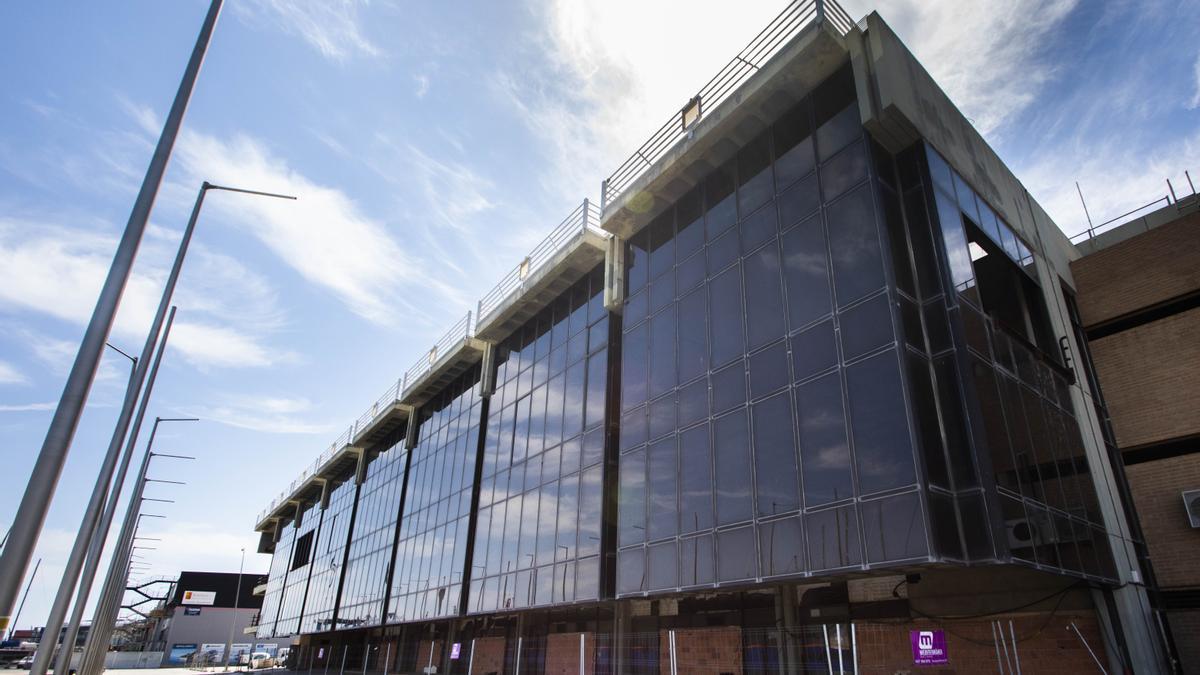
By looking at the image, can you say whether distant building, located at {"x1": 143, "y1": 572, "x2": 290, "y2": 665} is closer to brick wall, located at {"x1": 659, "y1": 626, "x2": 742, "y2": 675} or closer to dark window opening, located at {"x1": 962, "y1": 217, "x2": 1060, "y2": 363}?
brick wall, located at {"x1": 659, "y1": 626, "x2": 742, "y2": 675}

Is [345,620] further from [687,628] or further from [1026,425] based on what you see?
[1026,425]

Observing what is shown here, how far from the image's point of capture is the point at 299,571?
2466 inches

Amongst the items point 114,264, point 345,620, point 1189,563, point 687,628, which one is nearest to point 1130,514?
point 1189,563

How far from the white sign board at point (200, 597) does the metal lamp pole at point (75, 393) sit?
414 ft

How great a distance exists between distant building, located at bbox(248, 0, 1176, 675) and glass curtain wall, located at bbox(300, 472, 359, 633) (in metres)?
26.5

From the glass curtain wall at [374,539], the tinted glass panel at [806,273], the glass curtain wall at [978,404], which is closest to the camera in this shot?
the glass curtain wall at [978,404]

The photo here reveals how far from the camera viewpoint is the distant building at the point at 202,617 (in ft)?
357

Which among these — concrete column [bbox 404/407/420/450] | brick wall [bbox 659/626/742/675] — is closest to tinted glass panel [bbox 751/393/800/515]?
brick wall [bbox 659/626/742/675]

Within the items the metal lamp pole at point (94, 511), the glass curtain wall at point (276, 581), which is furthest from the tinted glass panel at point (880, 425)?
the glass curtain wall at point (276, 581)

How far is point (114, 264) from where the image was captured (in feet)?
28.3

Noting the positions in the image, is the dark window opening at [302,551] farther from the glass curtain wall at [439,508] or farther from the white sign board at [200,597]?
the white sign board at [200,597]

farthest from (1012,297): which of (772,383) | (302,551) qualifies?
(302,551)

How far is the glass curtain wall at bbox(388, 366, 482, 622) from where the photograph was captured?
106 ft

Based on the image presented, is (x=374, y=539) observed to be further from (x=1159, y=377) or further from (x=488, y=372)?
(x=1159, y=377)
